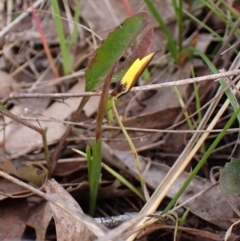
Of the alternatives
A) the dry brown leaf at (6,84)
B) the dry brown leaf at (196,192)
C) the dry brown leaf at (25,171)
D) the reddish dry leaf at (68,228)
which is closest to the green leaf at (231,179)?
the dry brown leaf at (196,192)

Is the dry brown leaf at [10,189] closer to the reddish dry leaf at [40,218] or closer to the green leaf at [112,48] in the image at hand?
the reddish dry leaf at [40,218]

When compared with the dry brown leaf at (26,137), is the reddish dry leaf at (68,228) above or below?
below

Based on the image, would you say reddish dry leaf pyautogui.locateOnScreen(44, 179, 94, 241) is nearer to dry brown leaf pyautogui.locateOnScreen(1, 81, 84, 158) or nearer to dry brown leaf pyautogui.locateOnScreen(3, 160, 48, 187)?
dry brown leaf pyautogui.locateOnScreen(3, 160, 48, 187)

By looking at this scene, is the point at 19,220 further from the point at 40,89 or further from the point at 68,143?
the point at 40,89

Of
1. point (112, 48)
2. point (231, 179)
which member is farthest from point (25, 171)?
point (231, 179)

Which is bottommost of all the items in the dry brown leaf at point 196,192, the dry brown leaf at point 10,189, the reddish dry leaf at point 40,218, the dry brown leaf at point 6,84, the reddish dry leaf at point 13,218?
the dry brown leaf at point 196,192

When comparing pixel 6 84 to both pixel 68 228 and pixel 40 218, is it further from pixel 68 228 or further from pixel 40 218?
pixel 68 228

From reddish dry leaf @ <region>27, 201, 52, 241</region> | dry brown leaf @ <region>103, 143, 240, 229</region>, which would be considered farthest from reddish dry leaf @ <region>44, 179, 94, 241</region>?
dry brown leaf @ <region>103, 143, 240, 229</region>
